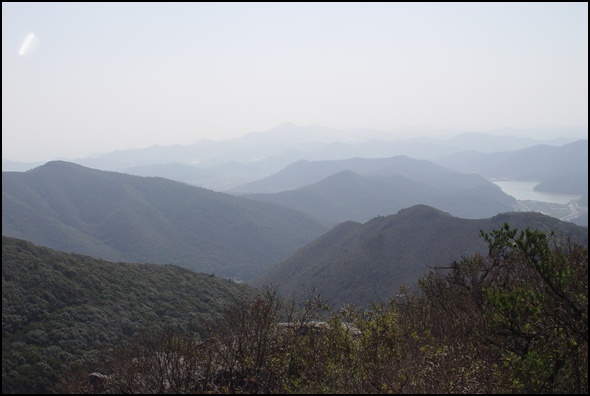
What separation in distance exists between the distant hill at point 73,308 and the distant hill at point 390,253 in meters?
26.6

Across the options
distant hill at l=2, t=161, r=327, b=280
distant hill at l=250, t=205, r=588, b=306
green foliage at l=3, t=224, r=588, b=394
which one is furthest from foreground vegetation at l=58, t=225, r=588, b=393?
distant hill at l=2, t=161, r=327, b=280

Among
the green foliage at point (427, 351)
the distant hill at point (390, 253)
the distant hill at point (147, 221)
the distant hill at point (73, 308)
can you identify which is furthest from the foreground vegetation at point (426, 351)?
the distant hill at point (147, 221)

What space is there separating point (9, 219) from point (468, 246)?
4740 inches

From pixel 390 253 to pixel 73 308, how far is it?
186 ft

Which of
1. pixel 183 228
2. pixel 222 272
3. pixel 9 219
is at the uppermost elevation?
pixel 9 219

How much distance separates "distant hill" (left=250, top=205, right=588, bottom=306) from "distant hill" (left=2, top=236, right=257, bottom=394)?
87.4 feet

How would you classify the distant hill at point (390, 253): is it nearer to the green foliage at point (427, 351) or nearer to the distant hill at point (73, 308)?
the distant hill at point (73, 308)

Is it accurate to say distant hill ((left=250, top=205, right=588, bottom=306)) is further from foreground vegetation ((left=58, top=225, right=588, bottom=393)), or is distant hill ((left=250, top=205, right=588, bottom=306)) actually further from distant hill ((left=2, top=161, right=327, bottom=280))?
foreground vegetation ((left=58, top=225, right=588, bottom=393))

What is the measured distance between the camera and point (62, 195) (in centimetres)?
15250

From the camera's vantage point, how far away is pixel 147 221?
145 meters

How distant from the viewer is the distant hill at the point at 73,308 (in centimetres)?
2405

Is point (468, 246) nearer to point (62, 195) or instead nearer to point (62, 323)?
point (62, 323)

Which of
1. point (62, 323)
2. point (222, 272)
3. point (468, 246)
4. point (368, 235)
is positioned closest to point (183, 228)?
point (222, 272)

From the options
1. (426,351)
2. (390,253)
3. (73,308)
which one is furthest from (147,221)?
(426,351)
